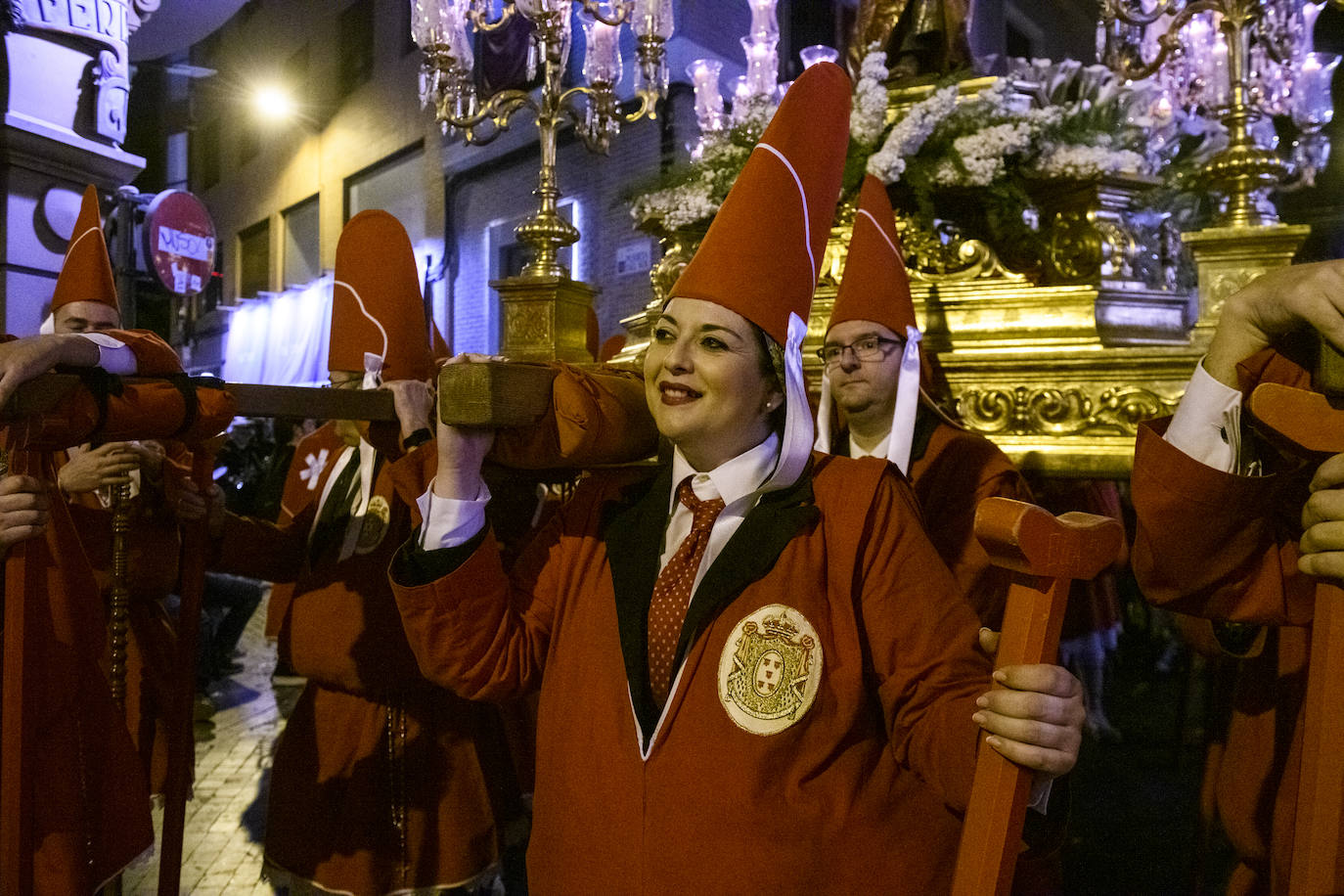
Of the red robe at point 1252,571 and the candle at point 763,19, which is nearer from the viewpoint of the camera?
the red robe at point 1252,571

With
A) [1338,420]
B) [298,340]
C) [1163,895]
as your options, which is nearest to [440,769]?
[1338,420]

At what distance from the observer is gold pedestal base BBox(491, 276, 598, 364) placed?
351 centimetres

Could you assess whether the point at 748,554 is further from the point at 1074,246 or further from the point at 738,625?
the point at 1074,246

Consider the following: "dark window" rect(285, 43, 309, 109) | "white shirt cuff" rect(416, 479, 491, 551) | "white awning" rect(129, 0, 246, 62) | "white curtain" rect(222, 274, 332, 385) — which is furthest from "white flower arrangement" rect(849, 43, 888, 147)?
"dark window" rect(285, 43, 309, 109)

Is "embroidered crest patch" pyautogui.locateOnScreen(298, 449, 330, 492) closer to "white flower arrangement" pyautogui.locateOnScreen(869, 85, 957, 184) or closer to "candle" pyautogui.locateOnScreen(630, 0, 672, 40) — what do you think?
"candle" pyautogui.locateOnScreen(630, 0, 672, 40)

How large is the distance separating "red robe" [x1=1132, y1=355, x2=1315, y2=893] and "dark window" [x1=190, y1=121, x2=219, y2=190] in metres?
16.6

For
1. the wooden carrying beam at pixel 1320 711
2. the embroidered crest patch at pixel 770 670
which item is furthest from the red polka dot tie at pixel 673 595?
the wooden carrying beam at pixel 1320 711

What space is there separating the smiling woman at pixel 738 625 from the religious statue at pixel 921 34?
2595mm

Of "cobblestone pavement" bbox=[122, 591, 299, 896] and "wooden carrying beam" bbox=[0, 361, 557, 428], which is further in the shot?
"cobblestone pavement" bbox=[122, 591, 299, 896]

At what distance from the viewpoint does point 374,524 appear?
7.98 ft

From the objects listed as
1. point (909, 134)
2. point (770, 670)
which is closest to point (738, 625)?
point (770, 670)

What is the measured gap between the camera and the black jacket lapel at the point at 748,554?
141 centimetres

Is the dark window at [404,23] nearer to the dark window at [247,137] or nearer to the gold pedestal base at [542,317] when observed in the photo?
the dark window at [247,137]

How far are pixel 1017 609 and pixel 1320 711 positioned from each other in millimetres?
345
